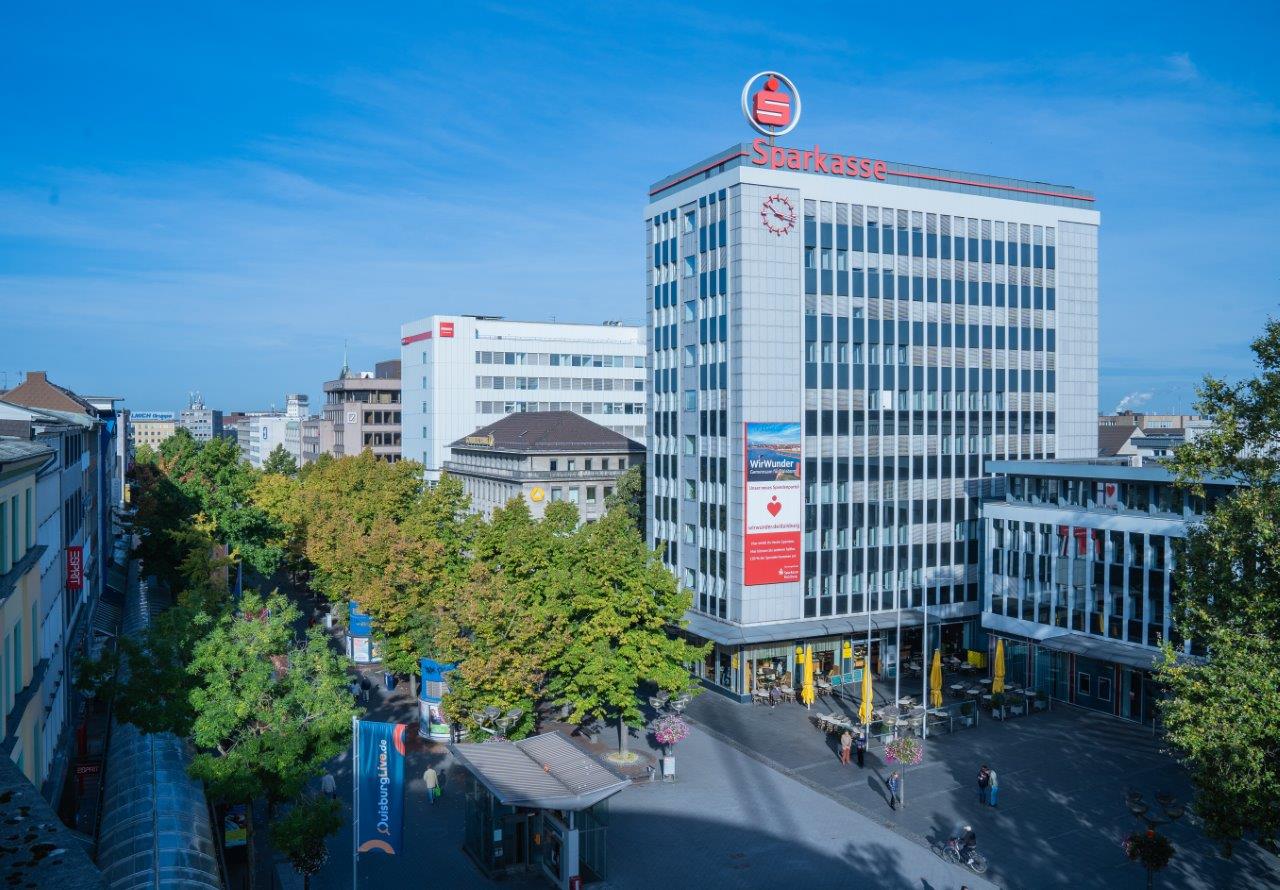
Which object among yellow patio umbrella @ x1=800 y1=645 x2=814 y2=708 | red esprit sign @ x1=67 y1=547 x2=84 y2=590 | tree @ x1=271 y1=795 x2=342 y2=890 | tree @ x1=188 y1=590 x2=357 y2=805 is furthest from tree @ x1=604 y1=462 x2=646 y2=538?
tree @ x1=271 y1=795 x2=342 y2=890

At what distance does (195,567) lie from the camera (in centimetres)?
6112

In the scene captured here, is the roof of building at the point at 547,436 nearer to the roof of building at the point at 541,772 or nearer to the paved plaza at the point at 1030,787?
the paved plaza at the point at 1030,787

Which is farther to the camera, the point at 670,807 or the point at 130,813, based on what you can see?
the point at 670,807

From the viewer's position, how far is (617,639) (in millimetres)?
45156

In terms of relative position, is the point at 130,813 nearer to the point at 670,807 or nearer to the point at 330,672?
the point at 330,672

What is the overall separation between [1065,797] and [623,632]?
19425 mm

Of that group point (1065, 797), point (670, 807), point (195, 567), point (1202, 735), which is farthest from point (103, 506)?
point (1202, 735)

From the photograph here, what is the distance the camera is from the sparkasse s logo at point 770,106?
197ft

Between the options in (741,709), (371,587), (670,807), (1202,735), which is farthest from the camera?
(741,709)

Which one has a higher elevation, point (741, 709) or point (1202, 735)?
point (1202, 735)

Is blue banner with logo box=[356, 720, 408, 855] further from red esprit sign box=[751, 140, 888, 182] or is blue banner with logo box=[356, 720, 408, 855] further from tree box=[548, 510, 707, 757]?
red esprit sign box=[751, 140, 888, 182]

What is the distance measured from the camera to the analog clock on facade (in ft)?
190

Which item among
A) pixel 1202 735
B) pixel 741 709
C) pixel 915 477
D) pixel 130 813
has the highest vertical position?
pixel 915 477

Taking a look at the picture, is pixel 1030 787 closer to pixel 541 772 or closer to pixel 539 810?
pixel 539 810
